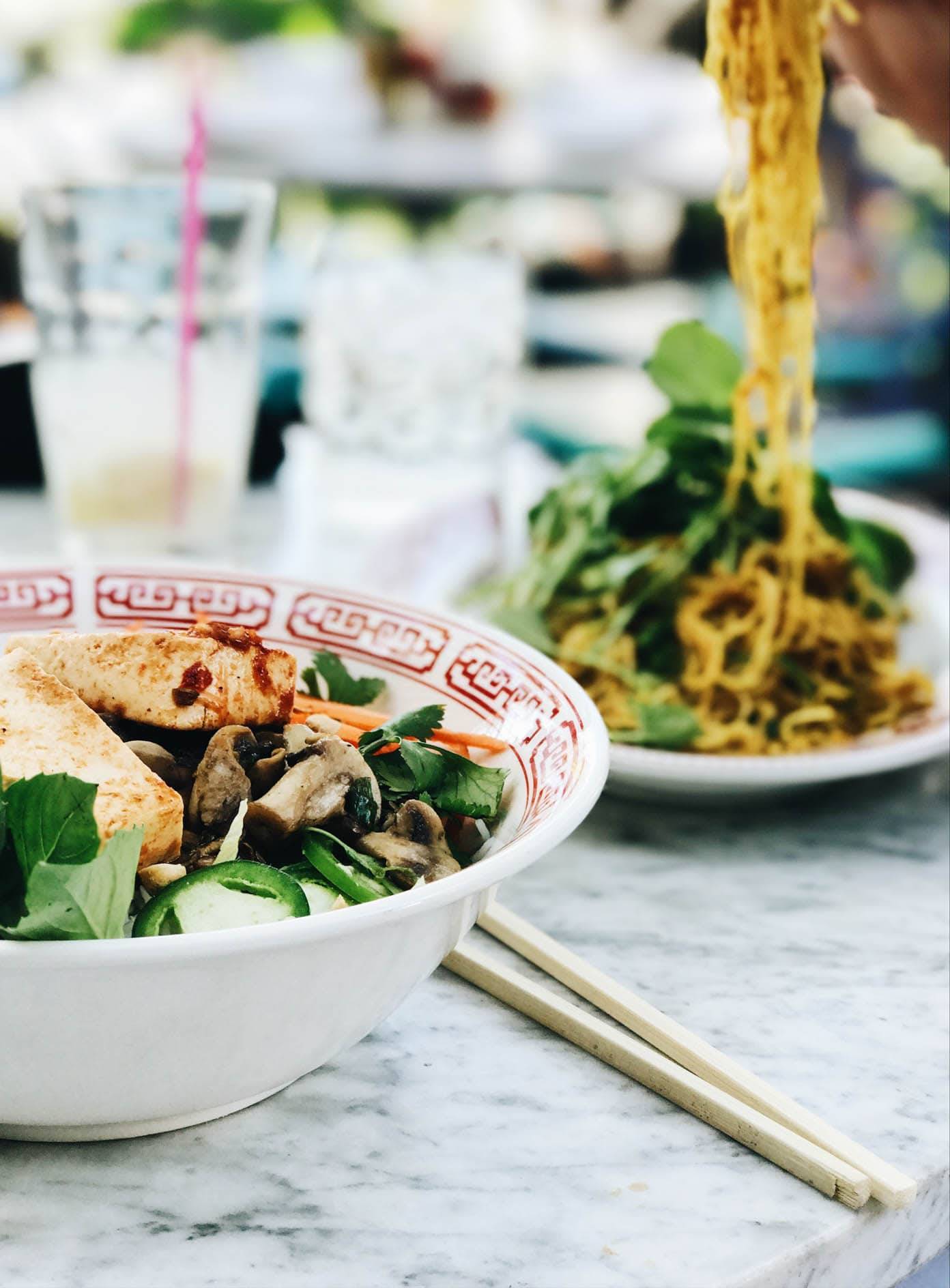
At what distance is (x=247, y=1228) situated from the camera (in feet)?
3.05

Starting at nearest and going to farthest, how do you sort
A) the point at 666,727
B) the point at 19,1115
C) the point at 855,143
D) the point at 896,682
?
the point at 19,1115, the point at 666,727, the point at 896,682, the point at 855,143

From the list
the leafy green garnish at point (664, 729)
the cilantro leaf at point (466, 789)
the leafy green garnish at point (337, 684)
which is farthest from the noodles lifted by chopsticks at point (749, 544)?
the cilantro leaf at point (466, 789)

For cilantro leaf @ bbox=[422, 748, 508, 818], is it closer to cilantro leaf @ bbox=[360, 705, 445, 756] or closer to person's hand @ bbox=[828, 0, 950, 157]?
cilantro leaf @ bbox=[360, 705, 445, 756]

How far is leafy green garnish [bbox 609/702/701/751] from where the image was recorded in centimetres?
162

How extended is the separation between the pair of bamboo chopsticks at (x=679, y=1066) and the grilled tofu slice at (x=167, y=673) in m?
0.31

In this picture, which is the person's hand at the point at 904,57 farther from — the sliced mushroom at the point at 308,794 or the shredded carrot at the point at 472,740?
the sliced mushroom at the point at 308,794

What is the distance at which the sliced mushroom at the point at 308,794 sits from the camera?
1.07 meters

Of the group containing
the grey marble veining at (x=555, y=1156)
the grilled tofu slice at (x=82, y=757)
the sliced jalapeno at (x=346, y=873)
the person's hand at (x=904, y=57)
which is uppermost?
the person's hand at (x=904, y=57)

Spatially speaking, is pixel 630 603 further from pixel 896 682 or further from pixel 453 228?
pixel 453 228

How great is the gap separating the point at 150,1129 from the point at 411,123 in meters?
5.24

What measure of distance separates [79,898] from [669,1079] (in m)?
0.50

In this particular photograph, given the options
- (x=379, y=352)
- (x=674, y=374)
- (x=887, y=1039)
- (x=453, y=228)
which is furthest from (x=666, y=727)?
(x=453, y=228)

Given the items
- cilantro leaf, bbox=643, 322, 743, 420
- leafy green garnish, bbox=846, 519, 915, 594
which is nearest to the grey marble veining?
leafy green garnish, bbox=846, 519, 915, 594

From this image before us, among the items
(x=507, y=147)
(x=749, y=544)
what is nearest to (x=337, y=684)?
(x=749, y=544)
